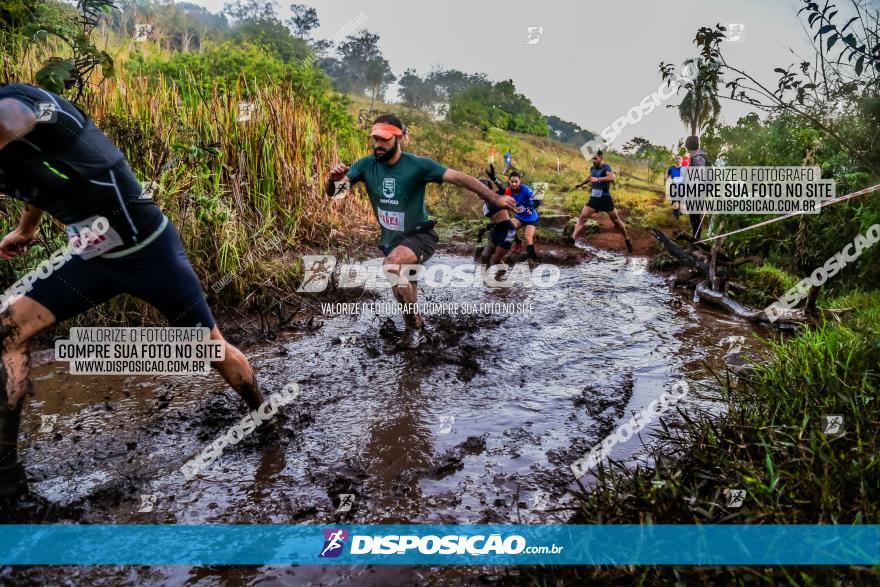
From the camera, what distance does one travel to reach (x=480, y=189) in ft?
16.2

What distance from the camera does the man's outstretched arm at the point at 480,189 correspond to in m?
4.82

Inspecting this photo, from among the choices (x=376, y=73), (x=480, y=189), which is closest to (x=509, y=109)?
(x=376, y=73)

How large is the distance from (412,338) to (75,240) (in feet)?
11.5

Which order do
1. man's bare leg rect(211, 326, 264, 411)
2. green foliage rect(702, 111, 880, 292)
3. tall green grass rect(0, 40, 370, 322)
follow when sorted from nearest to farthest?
man's bare leg rect(211, 326, 264, 411) < tall green grass rect(0, 40, 370, 322) < green foliage rect(702, 111, 880, 292)

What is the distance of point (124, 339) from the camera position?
16.9ft

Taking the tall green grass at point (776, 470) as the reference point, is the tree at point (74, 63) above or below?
above

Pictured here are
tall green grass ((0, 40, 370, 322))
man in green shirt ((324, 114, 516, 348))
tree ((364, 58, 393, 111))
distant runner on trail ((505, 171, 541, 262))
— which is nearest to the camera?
man in green shirt ((324, 114, 516, 348))

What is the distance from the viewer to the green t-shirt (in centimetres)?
526

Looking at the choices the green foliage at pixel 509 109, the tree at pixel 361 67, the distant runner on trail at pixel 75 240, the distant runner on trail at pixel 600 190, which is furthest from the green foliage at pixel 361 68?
the distant runner on trail at pixel 75 240

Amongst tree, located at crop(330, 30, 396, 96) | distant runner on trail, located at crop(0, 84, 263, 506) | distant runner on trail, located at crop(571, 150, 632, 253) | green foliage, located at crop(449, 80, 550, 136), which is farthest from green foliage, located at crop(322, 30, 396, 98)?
distant runner on trail, located at crop(0, 84, 263, 506)

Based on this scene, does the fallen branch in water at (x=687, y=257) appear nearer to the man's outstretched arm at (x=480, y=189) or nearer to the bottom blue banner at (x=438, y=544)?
the man's outstretched arm at (x=480, y=189)

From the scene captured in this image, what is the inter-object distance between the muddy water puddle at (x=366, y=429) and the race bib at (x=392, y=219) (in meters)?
1.19

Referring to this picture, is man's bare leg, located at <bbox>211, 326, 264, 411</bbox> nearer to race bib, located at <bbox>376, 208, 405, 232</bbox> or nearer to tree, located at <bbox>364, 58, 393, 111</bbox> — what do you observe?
race bib, located at <bbox>376, 208, 405, 232</bbox>

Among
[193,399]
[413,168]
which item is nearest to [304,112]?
[413,168]
